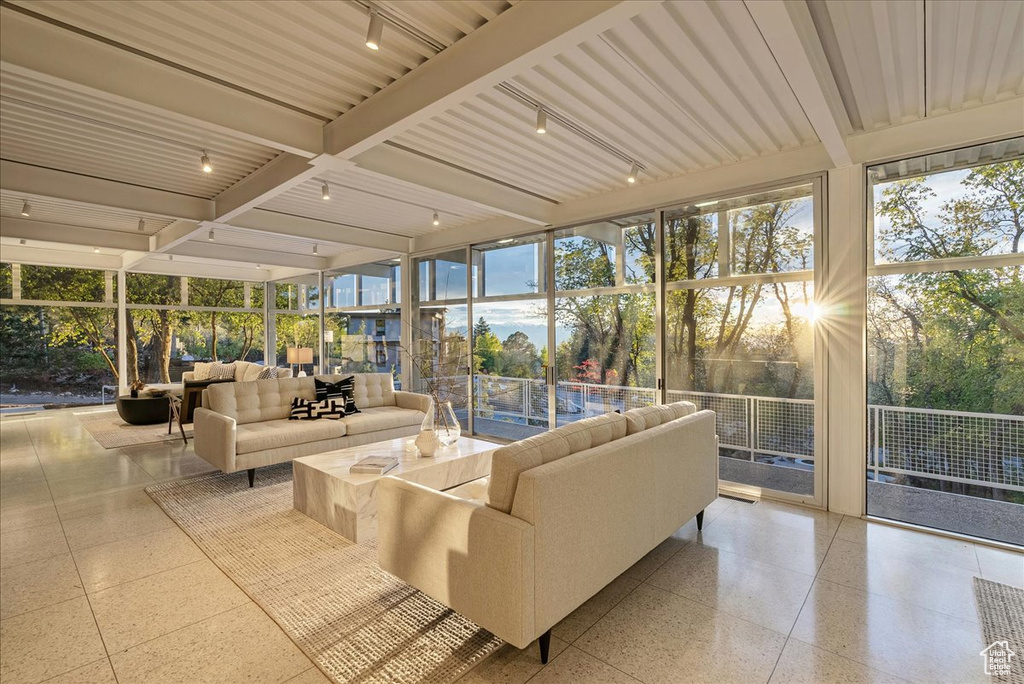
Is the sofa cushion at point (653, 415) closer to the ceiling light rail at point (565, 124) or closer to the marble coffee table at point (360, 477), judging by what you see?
the marble coffee table at point (360, 477)

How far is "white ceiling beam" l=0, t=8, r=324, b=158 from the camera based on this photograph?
2.28 m

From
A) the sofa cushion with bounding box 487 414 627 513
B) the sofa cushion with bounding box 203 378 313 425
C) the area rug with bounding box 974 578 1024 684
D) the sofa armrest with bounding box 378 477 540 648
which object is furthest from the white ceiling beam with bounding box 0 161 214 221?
the area rug with bounding box 974 578 1024 684

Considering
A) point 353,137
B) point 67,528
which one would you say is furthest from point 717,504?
point 67,528

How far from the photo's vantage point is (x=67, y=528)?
3307mm

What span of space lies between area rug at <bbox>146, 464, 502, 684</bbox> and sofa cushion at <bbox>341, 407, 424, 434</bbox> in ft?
3.50

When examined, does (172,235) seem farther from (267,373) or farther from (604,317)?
(604,317)

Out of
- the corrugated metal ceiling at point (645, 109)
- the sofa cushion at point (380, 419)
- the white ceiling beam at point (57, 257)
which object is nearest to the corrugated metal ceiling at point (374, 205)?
the corrugated metal ceiling at point (645, 109)

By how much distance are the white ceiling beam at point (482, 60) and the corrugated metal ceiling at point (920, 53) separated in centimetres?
119

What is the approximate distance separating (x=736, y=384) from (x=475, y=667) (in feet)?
10.8

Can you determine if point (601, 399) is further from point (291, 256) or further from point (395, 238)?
point (291, 256)

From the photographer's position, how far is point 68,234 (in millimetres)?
6465

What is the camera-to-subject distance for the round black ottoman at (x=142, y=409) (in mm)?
6988

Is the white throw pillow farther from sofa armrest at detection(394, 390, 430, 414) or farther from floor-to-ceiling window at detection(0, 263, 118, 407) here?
sofa armrest at detection(394, 390, 430, 414)

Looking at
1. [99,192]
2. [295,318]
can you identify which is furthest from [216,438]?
[295,318]
